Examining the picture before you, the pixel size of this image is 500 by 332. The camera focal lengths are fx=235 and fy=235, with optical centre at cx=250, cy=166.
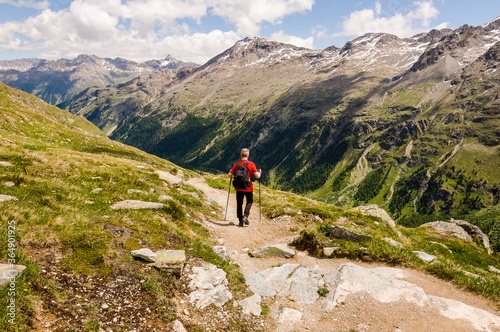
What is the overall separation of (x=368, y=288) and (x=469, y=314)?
2833mm

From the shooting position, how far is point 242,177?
15.7 m

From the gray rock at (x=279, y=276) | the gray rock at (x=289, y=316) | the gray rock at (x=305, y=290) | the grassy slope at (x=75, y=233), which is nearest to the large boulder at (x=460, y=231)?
the gray rock at (x=279, y=276)

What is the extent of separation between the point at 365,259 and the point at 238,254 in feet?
21.9

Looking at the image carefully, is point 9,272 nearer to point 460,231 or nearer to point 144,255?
point 144,255

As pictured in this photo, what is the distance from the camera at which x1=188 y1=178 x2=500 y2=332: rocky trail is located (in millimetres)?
7219

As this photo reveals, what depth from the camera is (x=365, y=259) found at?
12.0 meters

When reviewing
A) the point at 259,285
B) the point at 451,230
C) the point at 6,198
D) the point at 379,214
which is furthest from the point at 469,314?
the point at 451,230

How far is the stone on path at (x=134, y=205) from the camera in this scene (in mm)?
12565

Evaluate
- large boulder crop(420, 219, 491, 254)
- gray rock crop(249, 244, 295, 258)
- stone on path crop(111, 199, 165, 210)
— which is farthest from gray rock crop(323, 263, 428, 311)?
large boulder crop(420, 219, 491, 254)

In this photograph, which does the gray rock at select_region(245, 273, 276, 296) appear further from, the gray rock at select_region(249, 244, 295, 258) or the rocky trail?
the gray rock at select_region(249, 244, 295, 258)

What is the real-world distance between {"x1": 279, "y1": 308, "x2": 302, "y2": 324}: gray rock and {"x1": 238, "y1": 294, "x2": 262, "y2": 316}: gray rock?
78 cm

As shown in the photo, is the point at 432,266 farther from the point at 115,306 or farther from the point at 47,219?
the point at 47,219

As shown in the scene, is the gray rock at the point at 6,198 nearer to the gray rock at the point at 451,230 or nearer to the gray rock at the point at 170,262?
the gray rock at the point at 170,262

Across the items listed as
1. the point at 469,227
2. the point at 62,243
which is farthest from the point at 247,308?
the point at 469,227
